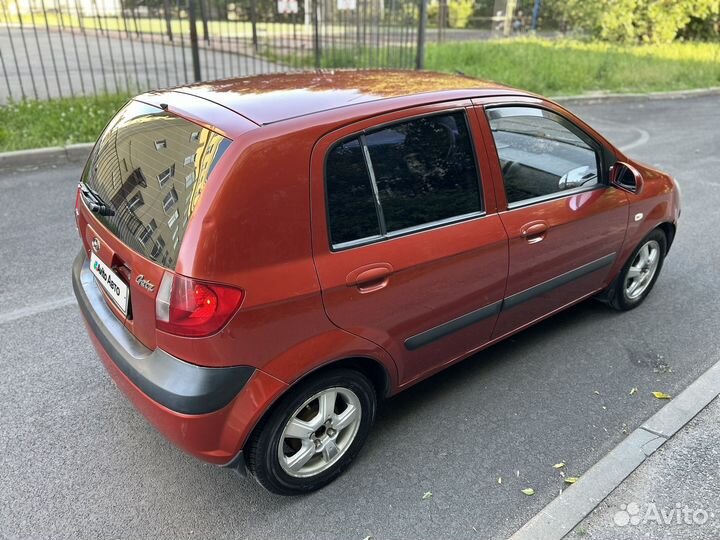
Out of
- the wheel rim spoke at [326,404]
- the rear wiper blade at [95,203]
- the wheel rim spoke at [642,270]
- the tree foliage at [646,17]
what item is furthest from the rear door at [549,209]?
the tree foliage at [646,17]

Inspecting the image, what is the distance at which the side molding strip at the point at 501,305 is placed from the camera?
2.73m

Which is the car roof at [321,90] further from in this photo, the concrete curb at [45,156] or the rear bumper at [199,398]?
the concrete curb at [45,156]

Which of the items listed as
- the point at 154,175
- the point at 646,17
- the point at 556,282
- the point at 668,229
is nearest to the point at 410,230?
the point at 154,175

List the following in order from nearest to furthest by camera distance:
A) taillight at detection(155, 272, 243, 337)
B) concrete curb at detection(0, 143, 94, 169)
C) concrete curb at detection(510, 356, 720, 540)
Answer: taillight at detection(155, 272, 243, 337)
concrete curb at detection(510, 356, 720, 540)
concrete curb at detection(0, 143, 94, 169)

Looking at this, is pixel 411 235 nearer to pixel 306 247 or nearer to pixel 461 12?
pixel 306 247

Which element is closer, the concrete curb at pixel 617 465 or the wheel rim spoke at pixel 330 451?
the concrete curb at pixel 617 465

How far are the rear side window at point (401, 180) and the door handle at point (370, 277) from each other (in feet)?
0.39

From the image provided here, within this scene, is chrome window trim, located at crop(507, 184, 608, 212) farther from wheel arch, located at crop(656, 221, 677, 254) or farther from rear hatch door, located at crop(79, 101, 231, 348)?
rear hatch door, located at crop(79, 101, 231, 348)

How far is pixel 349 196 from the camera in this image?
235cm

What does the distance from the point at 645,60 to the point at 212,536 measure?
17.7 m

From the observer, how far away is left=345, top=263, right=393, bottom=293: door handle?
232cm

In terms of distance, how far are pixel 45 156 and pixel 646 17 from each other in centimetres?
2036
